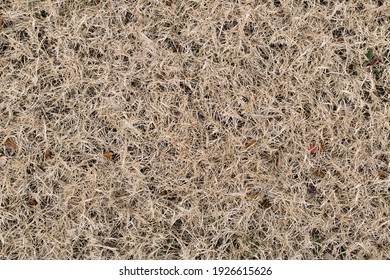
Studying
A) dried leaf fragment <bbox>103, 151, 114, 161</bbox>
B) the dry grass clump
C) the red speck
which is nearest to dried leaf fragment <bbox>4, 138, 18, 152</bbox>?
the dry grass clump

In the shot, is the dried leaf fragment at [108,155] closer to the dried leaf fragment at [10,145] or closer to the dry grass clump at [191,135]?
the dry grass clump at [191,135]

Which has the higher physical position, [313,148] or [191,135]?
[313,148]

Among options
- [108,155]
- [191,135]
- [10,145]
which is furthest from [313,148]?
[10,145]

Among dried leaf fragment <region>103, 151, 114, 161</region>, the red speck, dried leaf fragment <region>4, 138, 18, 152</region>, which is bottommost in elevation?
dried leaf fragment <region>4, 138, 18, 152</region>

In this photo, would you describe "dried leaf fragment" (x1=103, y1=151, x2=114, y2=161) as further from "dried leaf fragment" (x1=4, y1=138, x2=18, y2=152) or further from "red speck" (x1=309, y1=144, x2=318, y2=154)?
"red speck" (x1=309, y1=144, x2=318, y2=154)

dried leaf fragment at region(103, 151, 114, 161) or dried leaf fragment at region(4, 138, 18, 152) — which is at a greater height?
dried leaf fragment at region(103, 151, 114, 161)

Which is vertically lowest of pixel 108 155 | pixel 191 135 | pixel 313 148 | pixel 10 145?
pixel 10 145

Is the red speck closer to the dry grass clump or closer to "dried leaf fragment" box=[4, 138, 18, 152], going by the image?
the dry grass clump

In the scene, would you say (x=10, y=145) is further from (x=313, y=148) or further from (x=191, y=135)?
(x=313, y=148)
